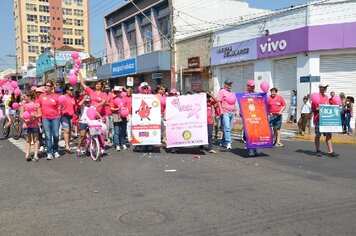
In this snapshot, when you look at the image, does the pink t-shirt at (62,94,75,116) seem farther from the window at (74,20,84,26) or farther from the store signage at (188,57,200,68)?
the window at (74,20,84,26)

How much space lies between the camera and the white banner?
400 inches

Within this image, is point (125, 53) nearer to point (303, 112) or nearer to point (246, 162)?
point (303, 112)

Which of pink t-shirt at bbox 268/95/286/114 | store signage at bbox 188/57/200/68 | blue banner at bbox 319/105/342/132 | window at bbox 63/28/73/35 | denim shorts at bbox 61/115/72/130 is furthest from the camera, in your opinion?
window at bbox 63/28/73/35

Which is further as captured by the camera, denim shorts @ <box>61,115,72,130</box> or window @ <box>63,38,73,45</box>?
window @ <box>63,38,73,45</box>

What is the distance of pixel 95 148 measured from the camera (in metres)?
9.24

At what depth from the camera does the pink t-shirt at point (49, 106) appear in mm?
9289

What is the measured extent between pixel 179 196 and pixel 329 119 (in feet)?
17.7

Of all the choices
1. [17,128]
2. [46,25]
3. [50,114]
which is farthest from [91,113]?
[46,25]

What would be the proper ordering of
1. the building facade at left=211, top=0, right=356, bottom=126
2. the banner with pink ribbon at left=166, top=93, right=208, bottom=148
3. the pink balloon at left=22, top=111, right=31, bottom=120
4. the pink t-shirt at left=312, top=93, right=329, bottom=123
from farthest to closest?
1. the building facade at left=211, top=0, right=356, bottom=126
2. the banner with pink ribbon at left=166, top=93, right=208, bottom=148
3. the pink t-shirt at left=312, top=93, right=329, bottom=123
4. the pink balloon at left=22, top=111, right=31, bottom=120

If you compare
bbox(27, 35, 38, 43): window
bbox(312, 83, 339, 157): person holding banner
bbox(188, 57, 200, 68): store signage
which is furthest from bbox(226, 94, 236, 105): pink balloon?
bbox(27, 35, 38, 43): window

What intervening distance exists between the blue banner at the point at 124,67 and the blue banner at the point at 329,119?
81.0 feet

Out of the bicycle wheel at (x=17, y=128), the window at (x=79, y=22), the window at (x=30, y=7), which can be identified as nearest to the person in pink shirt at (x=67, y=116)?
the bicycle wheel at (x=17, y=128)

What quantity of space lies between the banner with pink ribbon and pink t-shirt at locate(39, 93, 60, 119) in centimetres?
281

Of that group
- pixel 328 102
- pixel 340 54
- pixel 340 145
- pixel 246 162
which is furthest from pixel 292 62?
pixel 246 162
